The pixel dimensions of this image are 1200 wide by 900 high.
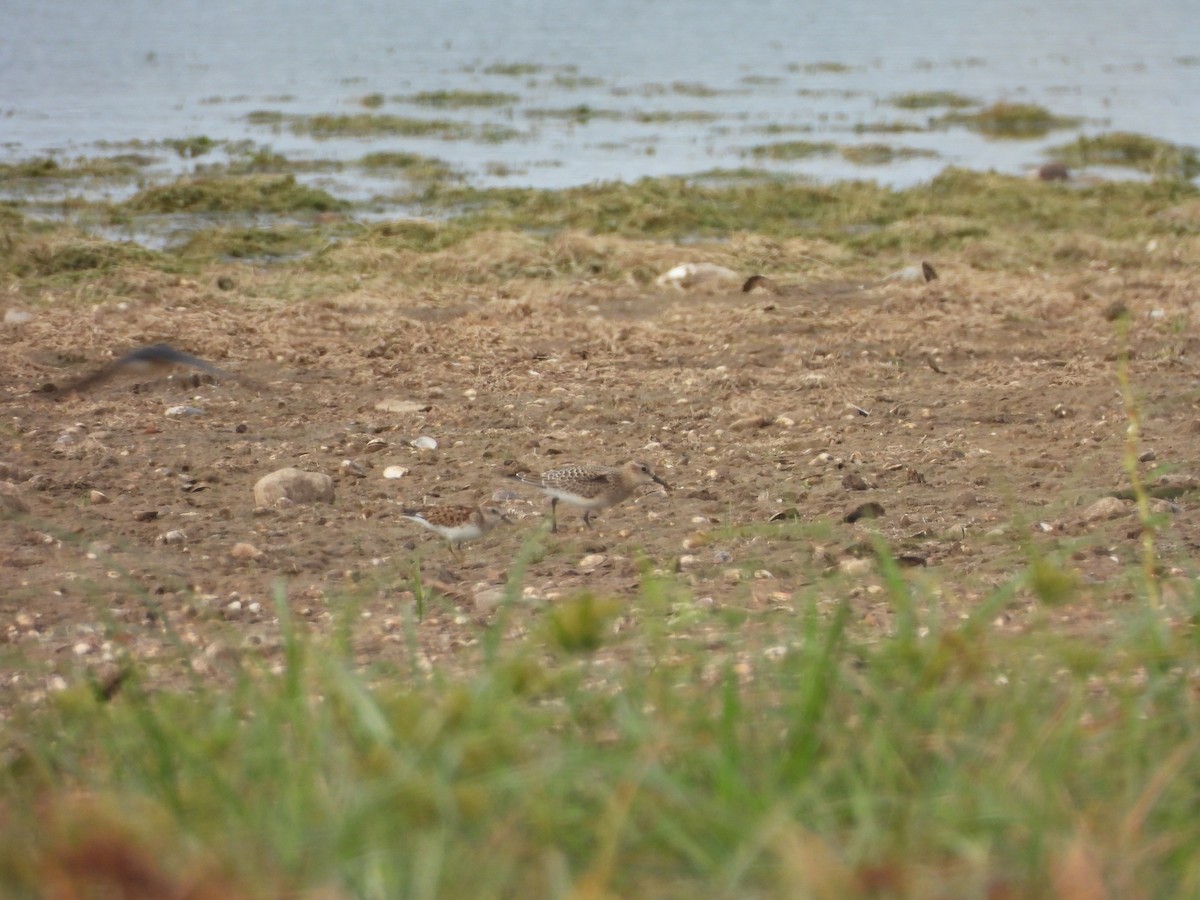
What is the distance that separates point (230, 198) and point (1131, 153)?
10.2m

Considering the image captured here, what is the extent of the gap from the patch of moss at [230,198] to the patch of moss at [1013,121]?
10612mm

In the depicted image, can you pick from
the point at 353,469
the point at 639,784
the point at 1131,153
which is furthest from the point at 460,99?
the point at 639,784

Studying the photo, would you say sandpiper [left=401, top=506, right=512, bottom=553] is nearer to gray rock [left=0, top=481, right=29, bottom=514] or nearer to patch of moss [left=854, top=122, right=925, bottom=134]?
gray rock [left=0, top=481, right=29, bottom=514]

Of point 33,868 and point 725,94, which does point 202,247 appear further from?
point 725,94

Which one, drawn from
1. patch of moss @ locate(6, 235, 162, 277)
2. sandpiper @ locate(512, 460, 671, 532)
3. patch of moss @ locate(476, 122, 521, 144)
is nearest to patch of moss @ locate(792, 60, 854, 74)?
patch of moss @ locate(476, 122, 521, 144)

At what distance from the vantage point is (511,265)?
33.8 ft

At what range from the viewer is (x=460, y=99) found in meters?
23.1

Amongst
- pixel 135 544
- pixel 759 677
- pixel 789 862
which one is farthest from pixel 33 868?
pixel 135 544

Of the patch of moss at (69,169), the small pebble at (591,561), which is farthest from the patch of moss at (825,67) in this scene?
the small pebble at (591,561)

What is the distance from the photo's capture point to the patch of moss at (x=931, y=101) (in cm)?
2356

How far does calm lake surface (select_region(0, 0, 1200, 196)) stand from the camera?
59.9 feet

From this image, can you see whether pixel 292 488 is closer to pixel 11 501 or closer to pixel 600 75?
pixel 11 501

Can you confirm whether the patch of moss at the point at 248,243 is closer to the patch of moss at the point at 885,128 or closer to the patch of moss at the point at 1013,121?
the patch of moss at the point at 885,128

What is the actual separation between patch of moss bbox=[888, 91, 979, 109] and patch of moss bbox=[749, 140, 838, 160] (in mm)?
5104
